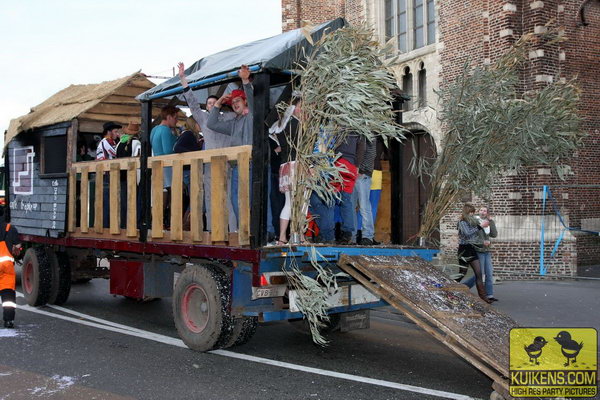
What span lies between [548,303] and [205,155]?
7.12 metres

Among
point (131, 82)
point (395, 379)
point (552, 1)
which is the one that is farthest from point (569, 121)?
point (552, 1)

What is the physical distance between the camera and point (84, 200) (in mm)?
9344

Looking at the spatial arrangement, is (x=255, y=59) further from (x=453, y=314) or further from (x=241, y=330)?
(x=453, y=314)

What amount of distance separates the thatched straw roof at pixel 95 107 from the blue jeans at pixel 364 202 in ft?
15.1

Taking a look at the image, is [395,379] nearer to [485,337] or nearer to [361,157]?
[485,337]

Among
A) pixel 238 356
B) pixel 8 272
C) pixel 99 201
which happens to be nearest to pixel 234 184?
pixel 238 356

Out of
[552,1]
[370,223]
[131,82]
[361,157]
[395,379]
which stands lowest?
[395,379]

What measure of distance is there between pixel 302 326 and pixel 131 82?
511 centimetres

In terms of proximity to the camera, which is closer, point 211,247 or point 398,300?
point 398,300

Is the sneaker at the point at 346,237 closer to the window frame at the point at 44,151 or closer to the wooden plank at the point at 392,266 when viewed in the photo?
the wooden plank at the point at 392,266

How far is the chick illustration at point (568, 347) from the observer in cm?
574

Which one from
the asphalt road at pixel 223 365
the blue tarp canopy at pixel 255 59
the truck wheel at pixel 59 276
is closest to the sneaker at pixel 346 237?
the asphalt road at pixel 223 365

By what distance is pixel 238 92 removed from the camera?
7512 millimetres

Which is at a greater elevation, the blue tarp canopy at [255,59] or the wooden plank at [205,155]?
the blue tarp canopy at [255,59]
